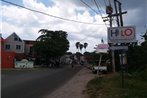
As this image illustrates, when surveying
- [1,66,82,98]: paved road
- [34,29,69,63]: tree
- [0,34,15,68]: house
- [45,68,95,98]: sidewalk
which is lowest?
[45,68,95,98]: sidewalk

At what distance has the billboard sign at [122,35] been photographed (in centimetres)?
1988

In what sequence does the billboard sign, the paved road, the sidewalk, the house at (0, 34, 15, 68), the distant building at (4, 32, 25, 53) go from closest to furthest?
the sidewalk
the paved road
the billboard sign
the house at (0, 34, 15, 68)
the distant building at (4, 32, 25, 53)

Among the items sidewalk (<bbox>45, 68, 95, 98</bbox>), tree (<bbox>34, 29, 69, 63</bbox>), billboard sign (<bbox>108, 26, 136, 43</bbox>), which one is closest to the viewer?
sidewalk (<bbox>45, 68, 95, 98</bbox>)

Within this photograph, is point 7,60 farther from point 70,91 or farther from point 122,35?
point 122,35

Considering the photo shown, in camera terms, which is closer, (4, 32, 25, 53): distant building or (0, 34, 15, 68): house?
(0, 34, 15, 68): house

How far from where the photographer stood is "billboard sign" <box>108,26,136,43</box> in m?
19.9

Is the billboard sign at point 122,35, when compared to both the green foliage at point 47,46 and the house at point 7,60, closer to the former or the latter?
the house at point 7,60

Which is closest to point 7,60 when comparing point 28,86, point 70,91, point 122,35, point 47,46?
point 47,46

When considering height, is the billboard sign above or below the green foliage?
below

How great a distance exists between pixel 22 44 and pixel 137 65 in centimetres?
6183

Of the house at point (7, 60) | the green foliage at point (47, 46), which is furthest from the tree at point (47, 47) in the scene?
the house at point (7, 60)

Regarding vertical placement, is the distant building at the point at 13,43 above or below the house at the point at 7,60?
above

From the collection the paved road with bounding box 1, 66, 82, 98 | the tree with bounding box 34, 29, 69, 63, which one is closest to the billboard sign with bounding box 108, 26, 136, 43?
the paved road with bounding box 1, 66, 82, 98

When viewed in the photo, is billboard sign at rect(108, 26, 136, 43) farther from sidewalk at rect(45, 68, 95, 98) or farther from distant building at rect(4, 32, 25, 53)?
distant building at rect(4, 32, 25, 53)
